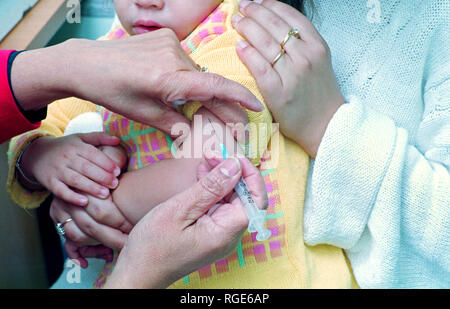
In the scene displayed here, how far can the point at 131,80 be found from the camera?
686 millimetres

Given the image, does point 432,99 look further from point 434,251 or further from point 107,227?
point 107,227

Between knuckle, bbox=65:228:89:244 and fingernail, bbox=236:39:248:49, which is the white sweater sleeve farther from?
knuckle, bbox=65:228:89:244

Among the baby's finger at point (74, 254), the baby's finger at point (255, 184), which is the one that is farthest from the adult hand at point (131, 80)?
the baby's finger at point (74, 254)

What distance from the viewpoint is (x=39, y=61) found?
74 cm

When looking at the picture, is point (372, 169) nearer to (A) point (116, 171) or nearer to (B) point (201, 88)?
(B) point (201, 88)

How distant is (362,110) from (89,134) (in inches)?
23.4

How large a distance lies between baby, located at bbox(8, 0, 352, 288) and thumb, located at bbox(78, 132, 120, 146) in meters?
0.02

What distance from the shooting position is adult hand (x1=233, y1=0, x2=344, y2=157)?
783mm

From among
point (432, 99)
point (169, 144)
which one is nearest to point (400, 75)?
point (432, 99)

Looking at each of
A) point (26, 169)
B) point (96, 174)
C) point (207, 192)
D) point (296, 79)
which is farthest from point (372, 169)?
point (26, 169)

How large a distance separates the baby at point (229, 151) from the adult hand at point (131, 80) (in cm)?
6

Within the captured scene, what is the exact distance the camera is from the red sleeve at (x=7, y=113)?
2.43 ft

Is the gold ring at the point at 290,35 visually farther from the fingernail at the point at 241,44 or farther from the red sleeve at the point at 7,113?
the red sleeve at the point at 7,113
